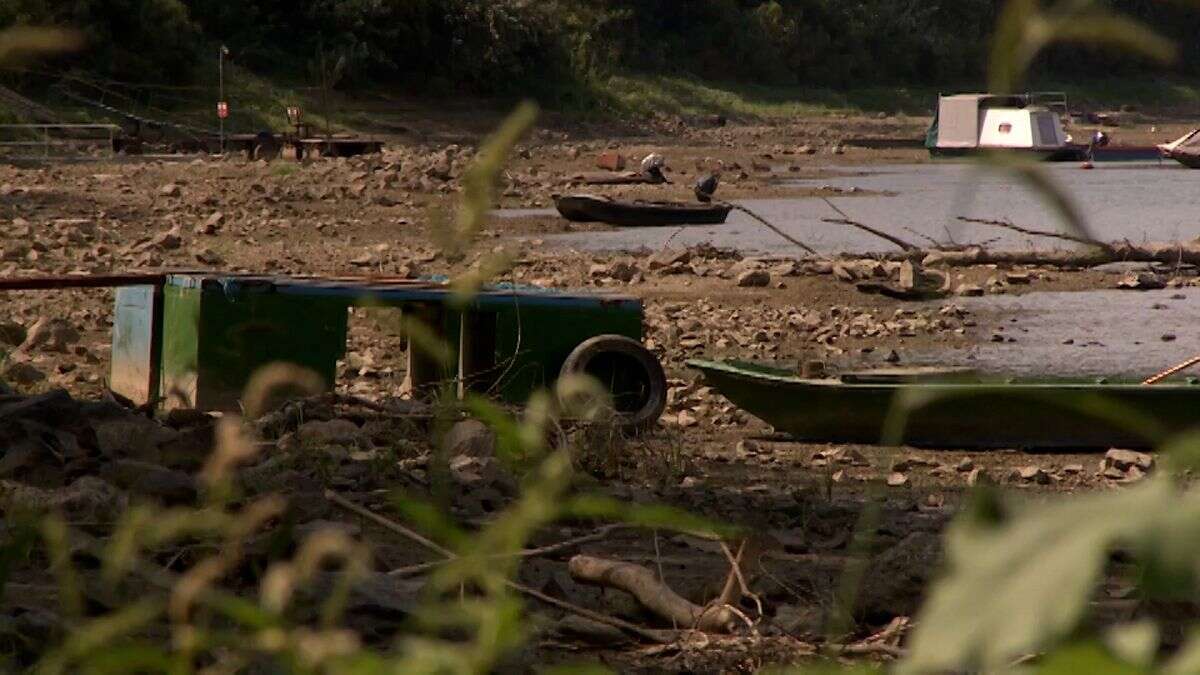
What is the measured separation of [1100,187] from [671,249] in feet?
57.5

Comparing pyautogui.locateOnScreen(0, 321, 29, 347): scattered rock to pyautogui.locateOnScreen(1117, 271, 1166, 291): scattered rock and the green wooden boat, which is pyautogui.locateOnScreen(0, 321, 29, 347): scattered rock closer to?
the green wooden boat

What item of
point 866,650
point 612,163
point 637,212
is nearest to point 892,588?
point 866,650

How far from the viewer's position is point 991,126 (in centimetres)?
4347

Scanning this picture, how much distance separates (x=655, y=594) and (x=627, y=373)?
14.8ft

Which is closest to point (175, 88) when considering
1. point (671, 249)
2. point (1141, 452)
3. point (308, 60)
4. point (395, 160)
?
point (308, 60)

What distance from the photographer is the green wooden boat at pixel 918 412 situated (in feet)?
29.3

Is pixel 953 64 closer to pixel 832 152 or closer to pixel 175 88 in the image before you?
pixel 832 152

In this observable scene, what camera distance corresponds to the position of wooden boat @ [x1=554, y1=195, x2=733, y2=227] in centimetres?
2355

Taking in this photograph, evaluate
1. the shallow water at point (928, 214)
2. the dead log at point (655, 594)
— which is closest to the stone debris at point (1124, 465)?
the dead log at point (655, 594)

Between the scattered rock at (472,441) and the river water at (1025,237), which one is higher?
the scattered rock at (472,441)

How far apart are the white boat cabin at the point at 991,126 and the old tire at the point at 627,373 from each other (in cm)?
3350

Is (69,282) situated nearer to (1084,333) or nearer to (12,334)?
(12,334)

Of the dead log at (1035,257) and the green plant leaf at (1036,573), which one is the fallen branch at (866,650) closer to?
the green plant leaf at (1036,573)

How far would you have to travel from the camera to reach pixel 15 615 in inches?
131
